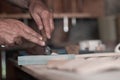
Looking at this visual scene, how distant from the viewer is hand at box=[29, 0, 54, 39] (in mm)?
1479

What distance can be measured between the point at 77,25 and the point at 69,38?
0.62 ft

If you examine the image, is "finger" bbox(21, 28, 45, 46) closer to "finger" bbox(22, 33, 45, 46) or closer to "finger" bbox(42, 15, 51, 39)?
"finger" bbox(22, 33, 45, 46)

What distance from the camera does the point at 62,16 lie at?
348cm

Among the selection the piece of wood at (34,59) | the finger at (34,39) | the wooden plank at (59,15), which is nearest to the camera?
the piece of wood at (34,59)

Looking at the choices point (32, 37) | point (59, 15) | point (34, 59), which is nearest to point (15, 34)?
point (32, 37)

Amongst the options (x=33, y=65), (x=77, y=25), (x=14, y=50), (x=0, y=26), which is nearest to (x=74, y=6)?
(x=77, y=25)

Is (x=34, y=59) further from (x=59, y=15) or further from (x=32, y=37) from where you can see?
(x=59, y=15)

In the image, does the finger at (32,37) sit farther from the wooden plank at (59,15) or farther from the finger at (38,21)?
the wooden plank at (59,15)

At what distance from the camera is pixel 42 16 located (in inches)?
61.1

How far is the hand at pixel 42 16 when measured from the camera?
1.48m

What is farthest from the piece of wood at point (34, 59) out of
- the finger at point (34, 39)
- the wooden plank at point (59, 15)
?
the wooden plank at point (59, 15)

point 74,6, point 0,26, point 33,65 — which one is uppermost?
point 74,6

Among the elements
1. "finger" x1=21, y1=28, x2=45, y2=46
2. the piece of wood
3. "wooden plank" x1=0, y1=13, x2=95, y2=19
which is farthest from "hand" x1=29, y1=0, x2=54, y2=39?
"wooden plank" x1=0, y1=13, x2=95, y2=19

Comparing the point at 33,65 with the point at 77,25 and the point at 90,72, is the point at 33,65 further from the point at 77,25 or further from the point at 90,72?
the point at 77,25
